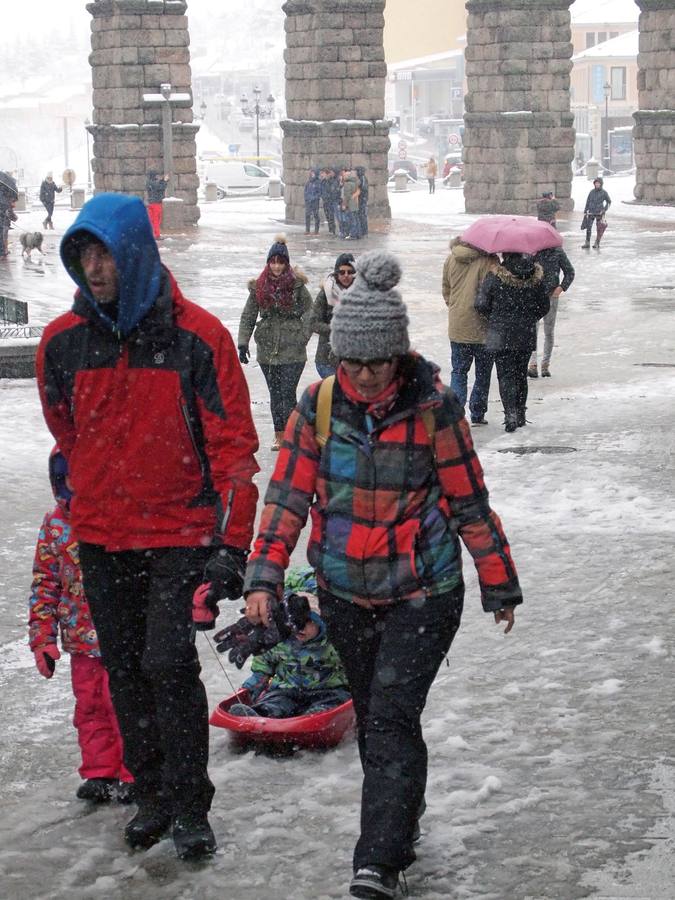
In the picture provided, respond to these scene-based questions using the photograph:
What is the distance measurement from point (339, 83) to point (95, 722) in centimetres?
3435

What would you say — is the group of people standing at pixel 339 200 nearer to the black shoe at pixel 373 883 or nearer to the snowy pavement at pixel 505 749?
the snowy pavement at pixel 505 749

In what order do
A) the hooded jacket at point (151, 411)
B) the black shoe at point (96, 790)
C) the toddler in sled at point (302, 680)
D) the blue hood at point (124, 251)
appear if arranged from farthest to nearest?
the toddler in sled at point (302, 680) → the black shoe at point (96, 790) → the hooded jacket at point (151, 411) → the blue hood at point (124, 251)

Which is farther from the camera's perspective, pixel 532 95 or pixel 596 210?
pixel 532 95

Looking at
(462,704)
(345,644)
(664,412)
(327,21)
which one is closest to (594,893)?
(345,644)

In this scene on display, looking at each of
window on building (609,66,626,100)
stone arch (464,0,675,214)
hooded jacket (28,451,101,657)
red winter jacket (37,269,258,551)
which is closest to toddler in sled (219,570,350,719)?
hooded jacket (28,451,101,657)

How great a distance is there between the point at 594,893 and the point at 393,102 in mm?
120574

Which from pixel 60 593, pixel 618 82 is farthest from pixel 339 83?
pixel 618 82

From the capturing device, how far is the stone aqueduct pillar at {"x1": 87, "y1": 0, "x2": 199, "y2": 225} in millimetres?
38000

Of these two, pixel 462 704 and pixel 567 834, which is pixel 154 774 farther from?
pixel 462 704

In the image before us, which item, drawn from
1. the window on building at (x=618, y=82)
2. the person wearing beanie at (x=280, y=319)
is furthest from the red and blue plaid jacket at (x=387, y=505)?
the window on building at (x=618, y=82)

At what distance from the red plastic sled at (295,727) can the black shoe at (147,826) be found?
2.57 feet

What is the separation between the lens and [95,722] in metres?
5.20

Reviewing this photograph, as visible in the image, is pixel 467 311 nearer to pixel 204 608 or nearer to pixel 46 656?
pixel 46 656

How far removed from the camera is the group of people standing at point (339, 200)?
3384 cm
